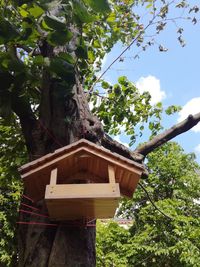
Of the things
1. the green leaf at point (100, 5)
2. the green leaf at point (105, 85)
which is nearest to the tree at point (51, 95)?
the green leaf at point (100, 5)

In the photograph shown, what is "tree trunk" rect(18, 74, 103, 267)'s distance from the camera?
238 centimetres

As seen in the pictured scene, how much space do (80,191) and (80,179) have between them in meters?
0.36

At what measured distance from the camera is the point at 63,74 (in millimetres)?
2434

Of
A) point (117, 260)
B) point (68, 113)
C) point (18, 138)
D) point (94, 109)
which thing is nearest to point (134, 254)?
point (117, 260)

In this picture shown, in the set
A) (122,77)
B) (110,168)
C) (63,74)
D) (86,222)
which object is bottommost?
(86,222)

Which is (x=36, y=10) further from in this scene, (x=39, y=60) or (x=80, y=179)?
(x=80, y=179)

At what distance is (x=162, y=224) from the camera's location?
41.4 feet

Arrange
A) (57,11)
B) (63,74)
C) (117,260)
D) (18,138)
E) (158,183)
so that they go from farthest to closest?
1. (158,183)
2. (117,260)
3. (18,138)
4. (63,74)
5. (57,11)

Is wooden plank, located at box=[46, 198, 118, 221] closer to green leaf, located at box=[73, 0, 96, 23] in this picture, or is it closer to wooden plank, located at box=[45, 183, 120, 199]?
A: wooden plank, located at box=[45, 183, 120, 199]

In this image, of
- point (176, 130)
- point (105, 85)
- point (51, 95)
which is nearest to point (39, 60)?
point (51, 95)

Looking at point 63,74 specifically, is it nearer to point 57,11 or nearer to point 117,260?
point 57,11

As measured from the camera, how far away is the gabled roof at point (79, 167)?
95.9 inches

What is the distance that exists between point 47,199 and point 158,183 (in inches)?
513

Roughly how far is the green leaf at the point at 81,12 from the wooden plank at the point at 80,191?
1.04m
